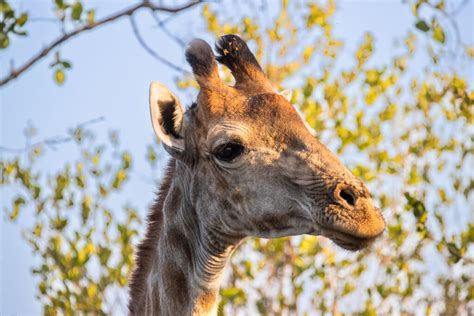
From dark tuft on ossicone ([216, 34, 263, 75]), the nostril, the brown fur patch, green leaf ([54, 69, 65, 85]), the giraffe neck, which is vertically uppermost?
the nostril

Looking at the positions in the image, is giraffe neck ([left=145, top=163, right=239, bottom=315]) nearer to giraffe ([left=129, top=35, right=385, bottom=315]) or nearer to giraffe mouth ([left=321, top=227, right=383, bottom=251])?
giraffe ([left=129, top=35, right=385, bottom=315])

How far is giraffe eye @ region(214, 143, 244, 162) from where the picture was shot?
7.02m

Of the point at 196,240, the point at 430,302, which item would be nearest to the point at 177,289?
the point at 196,240

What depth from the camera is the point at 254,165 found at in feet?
22.7

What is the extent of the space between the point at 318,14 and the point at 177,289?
26.1 ft

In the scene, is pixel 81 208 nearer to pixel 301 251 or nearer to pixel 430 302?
pixel 301 251

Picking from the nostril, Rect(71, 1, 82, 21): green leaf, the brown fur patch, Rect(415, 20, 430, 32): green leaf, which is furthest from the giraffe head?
Rect(415, 20, 430, 32): green leaf

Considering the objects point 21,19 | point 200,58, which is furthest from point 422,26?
point 21,19

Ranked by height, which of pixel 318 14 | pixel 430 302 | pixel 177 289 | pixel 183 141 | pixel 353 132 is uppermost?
pixel 183 141

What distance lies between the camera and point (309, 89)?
1328 centimetres

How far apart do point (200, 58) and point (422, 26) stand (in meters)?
2.08

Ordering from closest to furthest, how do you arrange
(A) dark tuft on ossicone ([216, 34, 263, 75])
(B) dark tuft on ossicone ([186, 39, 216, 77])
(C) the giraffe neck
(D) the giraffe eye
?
1. (D) the giraffe eye
2. (C) the giraffe neck
3. (B) dark tuft on ossicone ([186, 39, 216, 77])
4. (A) dark tuft on ossicone ([216, 34, 263, 75])

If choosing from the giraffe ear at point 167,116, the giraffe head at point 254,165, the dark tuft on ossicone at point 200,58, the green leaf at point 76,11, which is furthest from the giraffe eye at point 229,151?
the green leaf at point 76,11

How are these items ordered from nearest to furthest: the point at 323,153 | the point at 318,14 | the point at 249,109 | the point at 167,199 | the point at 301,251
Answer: the point at 323,153, the point at 249,109, the point at 167,199, the point at 301,251, the point at 318,14
